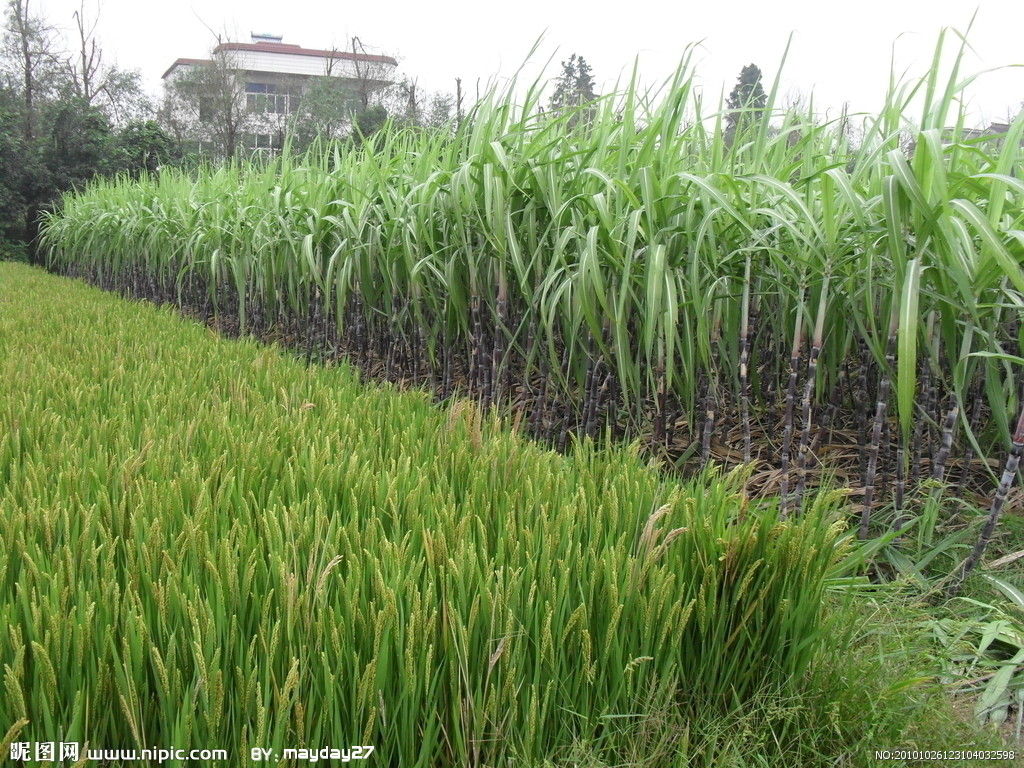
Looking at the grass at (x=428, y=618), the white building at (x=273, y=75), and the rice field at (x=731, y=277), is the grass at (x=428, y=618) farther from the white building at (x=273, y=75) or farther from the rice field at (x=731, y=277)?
the white building at (x=273, y=75)

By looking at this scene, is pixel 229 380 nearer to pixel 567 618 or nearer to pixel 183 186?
pixel 567 618

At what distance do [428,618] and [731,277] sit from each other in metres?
1.28

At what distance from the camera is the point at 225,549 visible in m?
0.85

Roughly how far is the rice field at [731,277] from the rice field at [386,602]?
50cm

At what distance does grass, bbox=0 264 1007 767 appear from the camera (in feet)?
2.36

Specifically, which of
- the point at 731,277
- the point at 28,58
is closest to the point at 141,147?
the point at 28,58

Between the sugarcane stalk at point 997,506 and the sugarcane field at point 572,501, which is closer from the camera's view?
the sugarcane field at point 572,501

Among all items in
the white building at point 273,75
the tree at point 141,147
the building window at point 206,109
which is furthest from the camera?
the white building at point 273,75

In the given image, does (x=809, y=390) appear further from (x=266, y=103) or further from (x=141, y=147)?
(x=266, y=103)

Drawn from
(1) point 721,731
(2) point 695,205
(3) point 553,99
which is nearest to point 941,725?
(1) point 721,731

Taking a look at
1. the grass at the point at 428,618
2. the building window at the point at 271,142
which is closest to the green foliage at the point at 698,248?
the grass at the point at 428,618

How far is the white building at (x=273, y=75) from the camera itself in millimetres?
21938

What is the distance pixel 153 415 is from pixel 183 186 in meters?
4.83

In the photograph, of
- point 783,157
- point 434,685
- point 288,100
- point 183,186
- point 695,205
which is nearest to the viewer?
point 434,685
